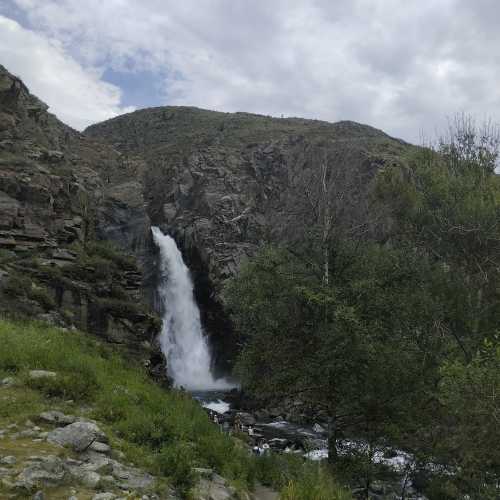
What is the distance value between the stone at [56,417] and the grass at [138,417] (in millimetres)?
134

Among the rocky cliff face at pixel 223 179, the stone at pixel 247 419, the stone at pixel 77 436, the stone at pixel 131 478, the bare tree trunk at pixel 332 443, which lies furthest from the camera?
the rocky cliff face at pixel 223 179

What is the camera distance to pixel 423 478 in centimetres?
1509

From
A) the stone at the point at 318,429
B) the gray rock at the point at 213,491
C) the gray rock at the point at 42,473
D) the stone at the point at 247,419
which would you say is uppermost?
the gray rock at the point at 42,473

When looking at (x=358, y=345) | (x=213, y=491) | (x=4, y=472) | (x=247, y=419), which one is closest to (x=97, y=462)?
(x=4, y=472)

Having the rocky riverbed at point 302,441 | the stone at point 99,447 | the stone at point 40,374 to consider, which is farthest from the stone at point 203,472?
the rocky riverbed at point 302,441

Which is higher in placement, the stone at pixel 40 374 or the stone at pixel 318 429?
the stone at pixel 40 374

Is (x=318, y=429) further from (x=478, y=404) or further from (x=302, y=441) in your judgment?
(x=478, y=404)

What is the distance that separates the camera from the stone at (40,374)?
8002 millimetres

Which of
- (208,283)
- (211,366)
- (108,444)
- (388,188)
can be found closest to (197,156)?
(208,283)

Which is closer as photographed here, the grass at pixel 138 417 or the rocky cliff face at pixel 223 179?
the grass at pixel 138 417

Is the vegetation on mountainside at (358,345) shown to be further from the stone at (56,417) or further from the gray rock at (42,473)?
the gray rock at (42,473)

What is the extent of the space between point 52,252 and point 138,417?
51.6ft

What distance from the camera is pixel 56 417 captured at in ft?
22.1

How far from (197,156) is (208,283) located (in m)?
24.4
